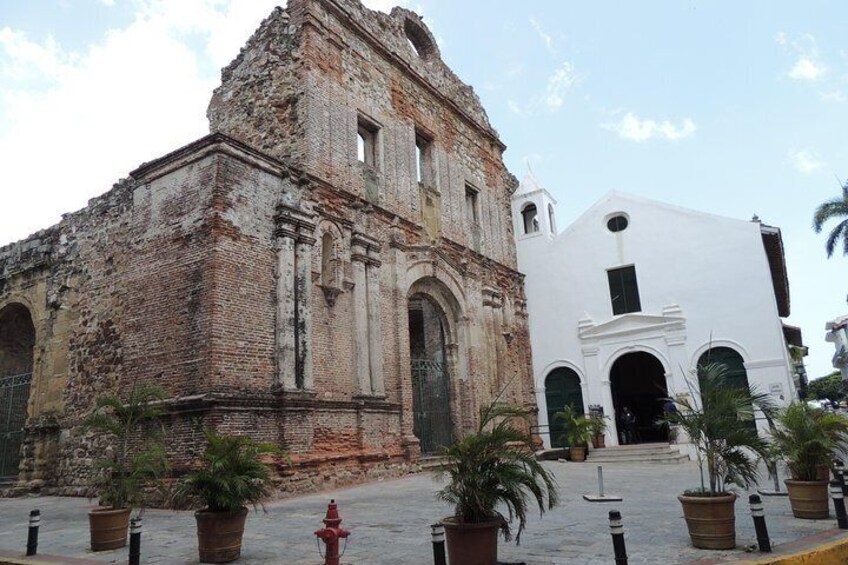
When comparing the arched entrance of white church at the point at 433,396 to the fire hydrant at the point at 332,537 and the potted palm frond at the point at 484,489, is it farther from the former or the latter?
the fire hydrant at the point at 332,537

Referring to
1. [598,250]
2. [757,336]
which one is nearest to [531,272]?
[598,250]

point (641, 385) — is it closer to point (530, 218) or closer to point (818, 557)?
point (530, 218)

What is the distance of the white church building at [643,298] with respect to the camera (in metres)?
18.4

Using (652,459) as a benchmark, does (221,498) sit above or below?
above

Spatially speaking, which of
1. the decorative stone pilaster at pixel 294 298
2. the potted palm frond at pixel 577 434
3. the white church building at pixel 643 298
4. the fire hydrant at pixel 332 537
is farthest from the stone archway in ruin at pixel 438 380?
the fire hydrant at pixel 332 537

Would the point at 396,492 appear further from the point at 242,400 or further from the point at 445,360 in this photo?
the point at 445,360

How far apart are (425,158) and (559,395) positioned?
898 centimetres

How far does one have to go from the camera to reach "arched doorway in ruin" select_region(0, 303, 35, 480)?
15.6m

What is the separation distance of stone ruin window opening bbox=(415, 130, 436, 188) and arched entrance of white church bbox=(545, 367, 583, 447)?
307 inches

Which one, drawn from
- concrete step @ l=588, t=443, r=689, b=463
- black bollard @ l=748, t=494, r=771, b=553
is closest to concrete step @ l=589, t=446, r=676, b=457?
concrete step @ l=588, t=443, r=689, b=463

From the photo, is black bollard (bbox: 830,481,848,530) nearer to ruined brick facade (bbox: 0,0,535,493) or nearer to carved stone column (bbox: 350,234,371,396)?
ruined brick facade (bbox: 0,0,535,493)

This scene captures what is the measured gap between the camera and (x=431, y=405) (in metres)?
17.4

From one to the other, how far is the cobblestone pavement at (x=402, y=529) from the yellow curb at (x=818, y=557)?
0.49m

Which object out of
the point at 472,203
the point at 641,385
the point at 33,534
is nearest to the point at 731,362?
the point at 641,385
